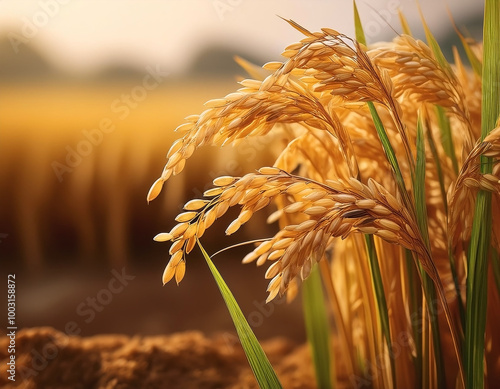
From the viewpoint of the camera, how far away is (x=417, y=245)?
25.1 inches

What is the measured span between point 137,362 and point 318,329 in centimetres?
33

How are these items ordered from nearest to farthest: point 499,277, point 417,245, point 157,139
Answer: point 417,245, point 499,277, point 157,139

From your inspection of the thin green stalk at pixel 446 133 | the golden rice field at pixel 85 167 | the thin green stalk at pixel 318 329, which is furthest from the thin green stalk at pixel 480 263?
the golden rice field at pixel 85 167

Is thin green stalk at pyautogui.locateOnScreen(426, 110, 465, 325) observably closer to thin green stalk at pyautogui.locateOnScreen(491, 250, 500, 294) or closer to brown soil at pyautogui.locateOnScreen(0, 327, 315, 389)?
thin green stalk at pyautogui.locateOnScreen(491, 250, 500, 294)

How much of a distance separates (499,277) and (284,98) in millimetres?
474

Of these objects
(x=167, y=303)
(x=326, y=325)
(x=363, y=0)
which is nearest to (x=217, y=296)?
(x=167, y=303)

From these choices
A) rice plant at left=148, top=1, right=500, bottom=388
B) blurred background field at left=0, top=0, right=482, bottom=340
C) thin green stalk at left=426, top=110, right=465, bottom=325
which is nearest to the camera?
rice plant at left=148, top=1, right=500, bottom=388

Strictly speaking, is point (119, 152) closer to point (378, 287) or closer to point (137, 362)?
point (137, 362)

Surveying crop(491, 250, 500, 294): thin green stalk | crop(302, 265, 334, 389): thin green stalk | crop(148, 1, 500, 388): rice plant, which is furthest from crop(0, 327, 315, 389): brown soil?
crop(491, 250, 500, 294): thin green stalk

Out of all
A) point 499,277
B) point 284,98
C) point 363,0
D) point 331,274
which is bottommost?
point 499,277

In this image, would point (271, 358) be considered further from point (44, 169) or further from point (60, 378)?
point (44, 169)

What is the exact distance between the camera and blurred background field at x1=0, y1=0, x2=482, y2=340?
0.85m

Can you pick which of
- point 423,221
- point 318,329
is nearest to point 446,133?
point 423,221

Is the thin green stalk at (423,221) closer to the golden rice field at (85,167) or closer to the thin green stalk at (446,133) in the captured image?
the thin green stalk at (446,133)
